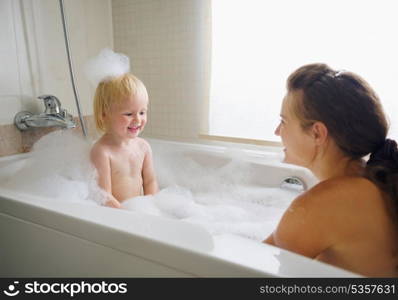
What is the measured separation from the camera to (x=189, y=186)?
1610 millimetres

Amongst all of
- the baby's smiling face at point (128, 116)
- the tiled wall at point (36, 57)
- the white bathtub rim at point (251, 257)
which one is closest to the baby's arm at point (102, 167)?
the baby's smiling face at point (128, 116)

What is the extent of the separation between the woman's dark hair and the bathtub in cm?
22

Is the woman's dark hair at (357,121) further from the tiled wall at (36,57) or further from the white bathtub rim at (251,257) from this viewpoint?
the tiled wall at (36,57)

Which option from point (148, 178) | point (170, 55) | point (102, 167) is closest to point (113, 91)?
point (102, 167)

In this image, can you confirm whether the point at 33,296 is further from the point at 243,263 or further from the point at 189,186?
the point at 189,186

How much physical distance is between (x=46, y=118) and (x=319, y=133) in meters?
1.18

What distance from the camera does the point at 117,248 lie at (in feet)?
2.49

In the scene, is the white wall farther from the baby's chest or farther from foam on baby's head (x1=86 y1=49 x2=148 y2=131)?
the baby's chest

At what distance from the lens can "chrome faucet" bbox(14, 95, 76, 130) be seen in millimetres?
1472

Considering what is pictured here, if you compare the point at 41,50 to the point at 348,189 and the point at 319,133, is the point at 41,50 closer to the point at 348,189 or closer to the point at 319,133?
the point at 319,133

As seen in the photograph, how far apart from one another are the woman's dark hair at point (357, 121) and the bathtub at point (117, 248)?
221 mm

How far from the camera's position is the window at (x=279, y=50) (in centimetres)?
138

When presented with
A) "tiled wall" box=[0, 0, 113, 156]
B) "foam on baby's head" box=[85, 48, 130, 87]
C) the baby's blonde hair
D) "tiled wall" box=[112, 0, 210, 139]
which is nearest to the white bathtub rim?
the baby's blonde hair

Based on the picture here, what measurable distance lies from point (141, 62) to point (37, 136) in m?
0.72
